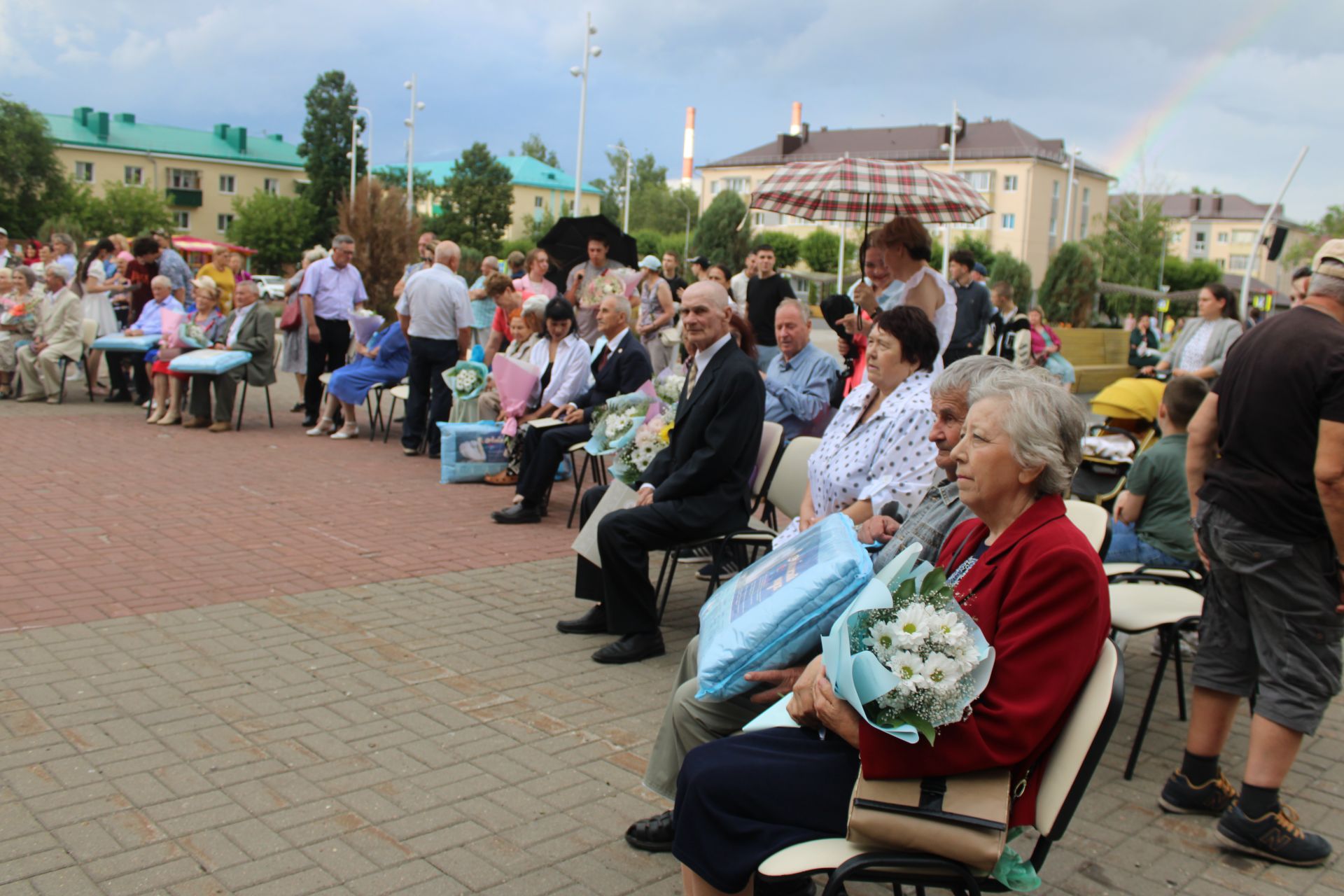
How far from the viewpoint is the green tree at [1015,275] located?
43969mm

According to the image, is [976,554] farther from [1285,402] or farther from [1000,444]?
[1285,402]

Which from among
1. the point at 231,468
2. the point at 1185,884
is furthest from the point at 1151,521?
the point at 231,468

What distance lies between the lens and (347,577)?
254 inches

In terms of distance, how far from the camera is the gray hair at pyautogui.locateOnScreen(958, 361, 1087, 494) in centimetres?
261

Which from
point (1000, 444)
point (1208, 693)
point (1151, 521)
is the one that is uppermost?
point (1000, 444)

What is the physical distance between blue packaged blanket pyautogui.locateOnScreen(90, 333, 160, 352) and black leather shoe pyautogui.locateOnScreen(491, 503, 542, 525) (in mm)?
7343

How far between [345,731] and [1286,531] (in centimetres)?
354

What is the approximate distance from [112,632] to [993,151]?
268 feet

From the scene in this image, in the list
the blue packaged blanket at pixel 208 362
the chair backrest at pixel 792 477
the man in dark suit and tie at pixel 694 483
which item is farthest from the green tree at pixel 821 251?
the man in dark suit and tie at pixel 694 483

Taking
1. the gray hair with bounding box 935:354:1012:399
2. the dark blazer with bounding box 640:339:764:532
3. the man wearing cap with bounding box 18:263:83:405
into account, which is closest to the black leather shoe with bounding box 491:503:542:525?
the dark blazer with bounding box 640:339:764:532

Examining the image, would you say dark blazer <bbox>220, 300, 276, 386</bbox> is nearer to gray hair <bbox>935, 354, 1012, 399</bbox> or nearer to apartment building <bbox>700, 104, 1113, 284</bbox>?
gray hair <bbox>935, 354, 1012, 399</bbox>

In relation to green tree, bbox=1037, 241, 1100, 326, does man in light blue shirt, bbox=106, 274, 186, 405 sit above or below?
below

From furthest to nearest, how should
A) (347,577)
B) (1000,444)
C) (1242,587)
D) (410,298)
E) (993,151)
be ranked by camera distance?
(993,151), (410,298), (347,577), (1242,587), (1000,444)

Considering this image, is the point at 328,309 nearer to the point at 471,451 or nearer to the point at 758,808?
the point at 471,451
